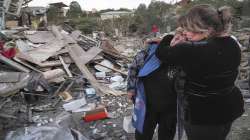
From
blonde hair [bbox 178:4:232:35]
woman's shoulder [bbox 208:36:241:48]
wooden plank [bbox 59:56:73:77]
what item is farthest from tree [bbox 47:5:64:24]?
woman's shoulder [bbox 208:36:241:48]

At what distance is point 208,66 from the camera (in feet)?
7.27

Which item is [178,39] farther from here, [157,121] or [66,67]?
[66,67]

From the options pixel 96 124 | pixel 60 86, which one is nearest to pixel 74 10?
pixel 60 86

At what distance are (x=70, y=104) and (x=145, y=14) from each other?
17.8 meters

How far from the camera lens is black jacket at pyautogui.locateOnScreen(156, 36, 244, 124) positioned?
220 centimetres

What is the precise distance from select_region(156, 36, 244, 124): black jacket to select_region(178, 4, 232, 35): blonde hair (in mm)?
79

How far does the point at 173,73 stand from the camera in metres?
3.05

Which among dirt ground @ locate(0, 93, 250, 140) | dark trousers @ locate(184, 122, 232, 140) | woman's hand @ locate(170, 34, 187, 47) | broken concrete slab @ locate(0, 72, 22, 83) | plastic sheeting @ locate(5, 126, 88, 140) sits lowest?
dirt ground @ locate(0, 93, 250, 140)

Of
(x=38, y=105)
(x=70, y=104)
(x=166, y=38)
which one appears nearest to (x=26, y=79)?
(x=38, y=105)

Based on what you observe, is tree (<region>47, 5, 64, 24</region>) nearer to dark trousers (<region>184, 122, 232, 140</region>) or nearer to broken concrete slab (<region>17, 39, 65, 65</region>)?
broken concrete slab (<region>17, 39, 65, 65</region>)

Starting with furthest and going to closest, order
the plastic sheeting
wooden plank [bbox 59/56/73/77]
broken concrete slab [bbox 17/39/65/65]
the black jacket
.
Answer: wooden plank [bbox 59/56/73/77], broken concrete slab [bbox 17/39/65/65], the plastic sheeting, the black jacket

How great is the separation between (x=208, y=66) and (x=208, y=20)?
32 centimetres

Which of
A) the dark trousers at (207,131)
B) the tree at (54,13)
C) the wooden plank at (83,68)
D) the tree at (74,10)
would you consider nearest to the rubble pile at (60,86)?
the wooden plank at (83,68)

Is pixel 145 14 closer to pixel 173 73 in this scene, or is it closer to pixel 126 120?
pixel 126 120
